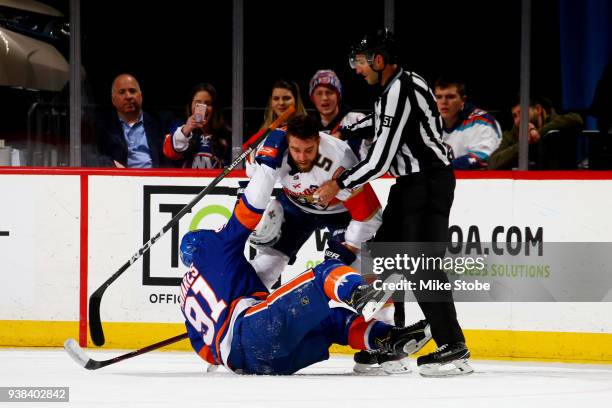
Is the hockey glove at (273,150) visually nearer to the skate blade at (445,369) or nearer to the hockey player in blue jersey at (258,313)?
the hockey player in blue jersey at (258,313)

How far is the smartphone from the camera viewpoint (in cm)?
596

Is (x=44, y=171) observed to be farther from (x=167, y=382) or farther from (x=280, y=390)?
(x=280, y=390)

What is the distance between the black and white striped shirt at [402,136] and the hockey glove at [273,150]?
0.25 m

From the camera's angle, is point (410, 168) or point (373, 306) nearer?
point (373, 306)

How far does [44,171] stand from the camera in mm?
5910

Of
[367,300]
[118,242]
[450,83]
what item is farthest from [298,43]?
[367,300]

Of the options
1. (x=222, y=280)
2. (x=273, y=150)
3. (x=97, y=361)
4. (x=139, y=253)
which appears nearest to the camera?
(x=222, y=280)

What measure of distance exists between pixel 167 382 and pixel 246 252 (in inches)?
61.3

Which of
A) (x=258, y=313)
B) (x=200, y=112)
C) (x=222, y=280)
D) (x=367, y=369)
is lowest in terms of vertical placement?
(x=367, y=369)

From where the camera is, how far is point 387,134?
4.44 meters

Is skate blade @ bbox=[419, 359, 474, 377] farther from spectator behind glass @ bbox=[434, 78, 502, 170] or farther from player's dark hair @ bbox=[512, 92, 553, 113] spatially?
player's dark hair @ bbox=[512, 92, 553, 113]

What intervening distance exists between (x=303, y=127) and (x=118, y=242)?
5.74ft

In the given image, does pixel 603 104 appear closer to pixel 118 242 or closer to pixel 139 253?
pixel 139 253

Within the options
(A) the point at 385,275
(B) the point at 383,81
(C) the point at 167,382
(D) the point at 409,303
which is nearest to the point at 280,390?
(C) the point at 167,382
